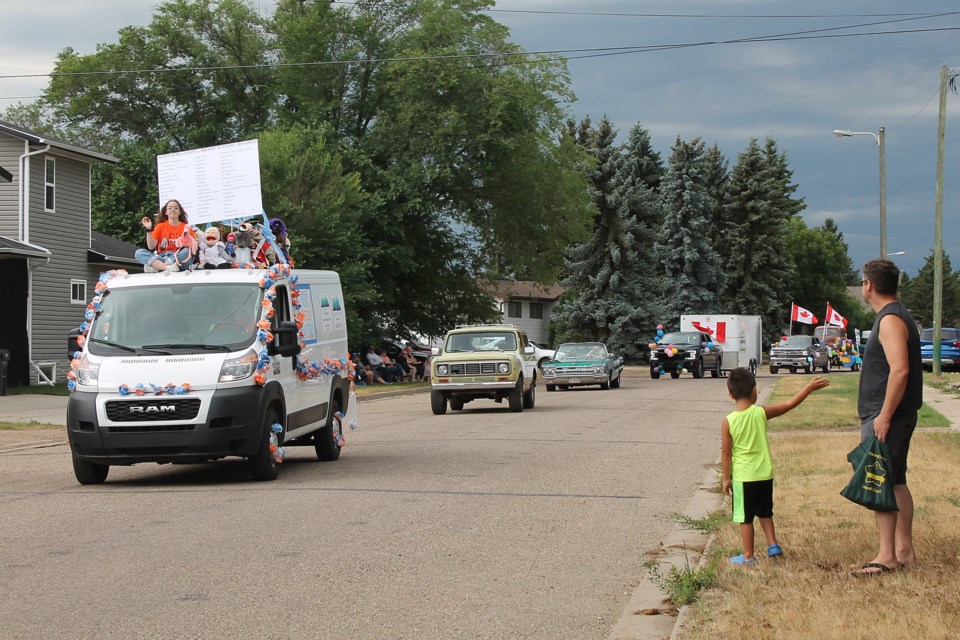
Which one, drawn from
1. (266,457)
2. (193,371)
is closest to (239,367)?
(193,371)

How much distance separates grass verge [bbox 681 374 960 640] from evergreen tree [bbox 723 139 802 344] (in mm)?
73231

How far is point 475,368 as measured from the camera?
24.7 meters

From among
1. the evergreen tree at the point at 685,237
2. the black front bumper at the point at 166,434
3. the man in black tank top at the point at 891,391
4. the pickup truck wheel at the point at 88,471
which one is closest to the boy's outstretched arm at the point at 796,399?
the man in black tank top at the point at 891,391

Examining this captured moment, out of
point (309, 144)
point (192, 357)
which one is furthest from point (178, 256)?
point (309, 144)

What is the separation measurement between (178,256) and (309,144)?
29.4 metres

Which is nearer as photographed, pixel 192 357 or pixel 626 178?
pixel 192 357

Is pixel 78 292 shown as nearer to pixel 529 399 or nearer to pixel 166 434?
pixel 529 399

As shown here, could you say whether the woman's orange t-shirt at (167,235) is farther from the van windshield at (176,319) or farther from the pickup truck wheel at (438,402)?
the pickup truck wheel at (438,402)

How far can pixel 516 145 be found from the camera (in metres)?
45.9

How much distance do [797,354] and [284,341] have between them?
44.2 metres

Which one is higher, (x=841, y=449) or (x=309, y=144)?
(x=309, y=144)

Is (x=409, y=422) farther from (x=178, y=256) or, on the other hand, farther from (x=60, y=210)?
(x=60, y=210)

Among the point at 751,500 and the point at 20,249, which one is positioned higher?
the point at 20,249

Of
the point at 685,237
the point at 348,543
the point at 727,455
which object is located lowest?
the point at 348,543
